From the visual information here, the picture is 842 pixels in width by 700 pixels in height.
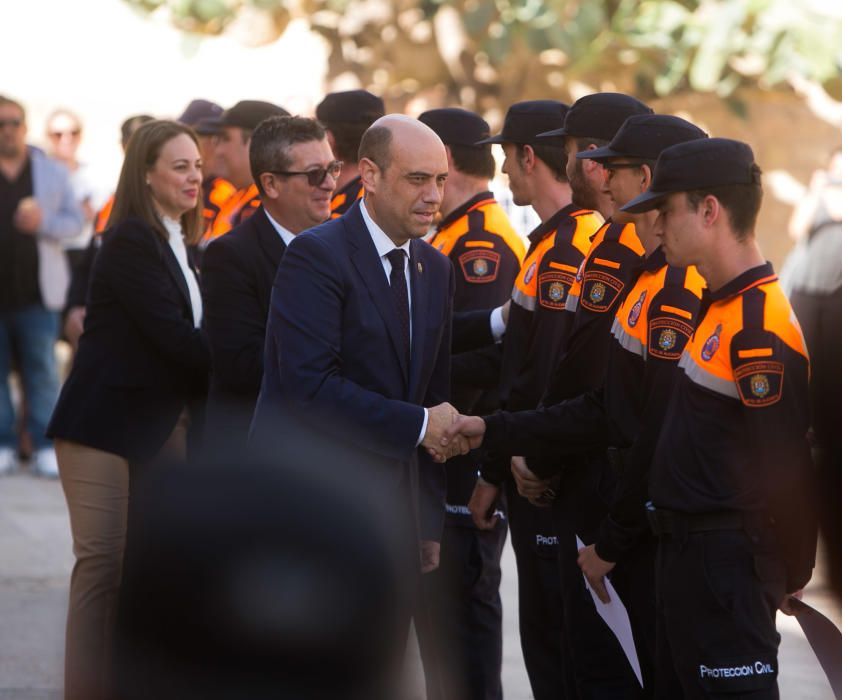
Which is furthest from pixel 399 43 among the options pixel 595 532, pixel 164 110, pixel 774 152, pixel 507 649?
pixel 595 532

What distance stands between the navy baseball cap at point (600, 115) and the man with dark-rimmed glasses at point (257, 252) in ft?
2.66

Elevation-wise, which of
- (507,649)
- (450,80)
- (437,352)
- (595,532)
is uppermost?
(450,80)

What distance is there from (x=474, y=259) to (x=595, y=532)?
138 centimetres

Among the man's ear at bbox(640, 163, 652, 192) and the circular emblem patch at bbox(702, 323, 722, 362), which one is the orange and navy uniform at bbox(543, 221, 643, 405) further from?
the circular emblem patch at bbox(702, 323, 722, 362)

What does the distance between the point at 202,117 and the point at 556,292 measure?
3.52 meters

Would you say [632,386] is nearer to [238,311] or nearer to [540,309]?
[540,309]

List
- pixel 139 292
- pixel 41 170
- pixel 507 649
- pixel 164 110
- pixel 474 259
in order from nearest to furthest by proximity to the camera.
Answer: pixel 139 292 < pixel 474 259 < pixel 507 649 < pixel 41 170 < pixel 164 110

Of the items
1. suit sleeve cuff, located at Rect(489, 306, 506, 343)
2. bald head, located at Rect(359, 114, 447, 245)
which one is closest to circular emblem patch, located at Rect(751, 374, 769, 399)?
bald head, located at Rect(359, 114, 447, 245)

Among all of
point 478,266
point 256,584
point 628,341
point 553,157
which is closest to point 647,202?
point 628,341

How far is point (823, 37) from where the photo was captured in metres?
11.4

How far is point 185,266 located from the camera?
16.5ft

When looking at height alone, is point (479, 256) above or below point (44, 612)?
above

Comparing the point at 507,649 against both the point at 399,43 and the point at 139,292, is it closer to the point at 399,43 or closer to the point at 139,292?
the point at 139,292

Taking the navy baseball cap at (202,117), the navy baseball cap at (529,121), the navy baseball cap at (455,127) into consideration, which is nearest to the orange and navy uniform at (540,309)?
the navy baseball cap at (529,121)
